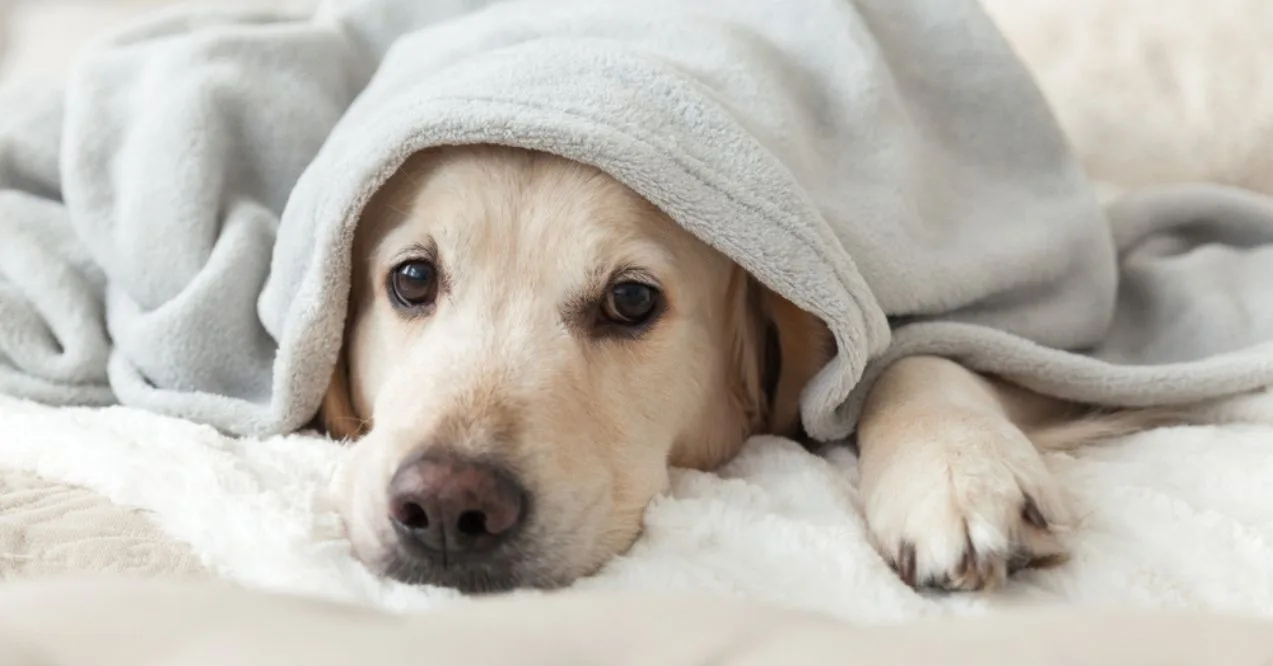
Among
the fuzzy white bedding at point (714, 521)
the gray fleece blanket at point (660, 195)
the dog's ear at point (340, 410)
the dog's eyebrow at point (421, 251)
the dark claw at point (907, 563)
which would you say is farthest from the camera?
the dog's ear at point (340, 410)

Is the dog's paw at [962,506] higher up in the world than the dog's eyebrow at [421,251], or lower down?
higher up

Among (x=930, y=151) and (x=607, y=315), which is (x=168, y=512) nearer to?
(x=607, y=315)

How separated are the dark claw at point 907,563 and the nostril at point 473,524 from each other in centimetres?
43

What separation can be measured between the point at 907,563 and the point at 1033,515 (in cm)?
16

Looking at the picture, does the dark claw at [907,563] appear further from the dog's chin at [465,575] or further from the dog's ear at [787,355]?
the dog's ear at [787,355]

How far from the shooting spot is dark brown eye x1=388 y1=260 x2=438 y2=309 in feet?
4.85

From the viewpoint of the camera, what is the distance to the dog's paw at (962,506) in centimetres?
111

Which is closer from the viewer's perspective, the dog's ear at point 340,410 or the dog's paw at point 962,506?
the dog's paw at point 962,506

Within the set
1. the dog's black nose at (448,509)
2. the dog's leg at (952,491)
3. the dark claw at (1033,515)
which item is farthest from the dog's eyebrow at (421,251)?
the dark claw at (1033,515)

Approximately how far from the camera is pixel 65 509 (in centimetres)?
110

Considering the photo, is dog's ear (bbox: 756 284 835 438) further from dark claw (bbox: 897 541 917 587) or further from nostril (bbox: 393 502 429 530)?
nostril (bbox: 393 502 429 530)

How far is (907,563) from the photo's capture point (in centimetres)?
114

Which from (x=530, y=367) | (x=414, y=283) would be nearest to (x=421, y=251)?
(x=414, y=283)

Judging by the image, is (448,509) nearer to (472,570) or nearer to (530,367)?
(472,570)
